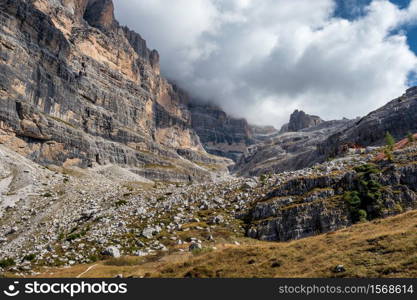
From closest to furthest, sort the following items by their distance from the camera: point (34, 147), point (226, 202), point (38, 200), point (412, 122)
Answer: point (226, 202) → point (38, 200) → point (34, 147) → point (412, 122)

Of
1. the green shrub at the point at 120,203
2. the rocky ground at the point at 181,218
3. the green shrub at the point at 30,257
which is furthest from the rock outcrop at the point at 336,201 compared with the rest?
the green shrub at the point at 30,257

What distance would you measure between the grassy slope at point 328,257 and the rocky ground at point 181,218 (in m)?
7.89

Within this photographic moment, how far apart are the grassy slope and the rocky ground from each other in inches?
311

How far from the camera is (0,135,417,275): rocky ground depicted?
45.8 m

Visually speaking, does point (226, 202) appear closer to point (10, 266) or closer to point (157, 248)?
point (157, 248)

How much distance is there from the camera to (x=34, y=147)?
139000 millimetres

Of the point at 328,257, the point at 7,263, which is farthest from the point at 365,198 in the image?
the point at 7,263

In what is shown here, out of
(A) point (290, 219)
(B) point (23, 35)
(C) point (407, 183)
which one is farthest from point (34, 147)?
(C) point (407, 183)

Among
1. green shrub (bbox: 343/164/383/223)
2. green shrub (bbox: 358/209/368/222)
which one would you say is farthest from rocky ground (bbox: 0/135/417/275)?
green shrub (bbox: 358/209/368/222)

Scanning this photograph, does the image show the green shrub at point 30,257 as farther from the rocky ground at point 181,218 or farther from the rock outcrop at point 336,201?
the rock outcrop at point 336,201

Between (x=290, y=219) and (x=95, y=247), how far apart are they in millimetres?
27695

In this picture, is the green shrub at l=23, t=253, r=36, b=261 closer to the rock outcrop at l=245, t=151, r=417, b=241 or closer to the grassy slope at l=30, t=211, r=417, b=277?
the grassy slope at l=30, t=211, r=417, b=277

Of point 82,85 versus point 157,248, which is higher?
point 82,85

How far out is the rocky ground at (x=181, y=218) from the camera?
1802 inches
